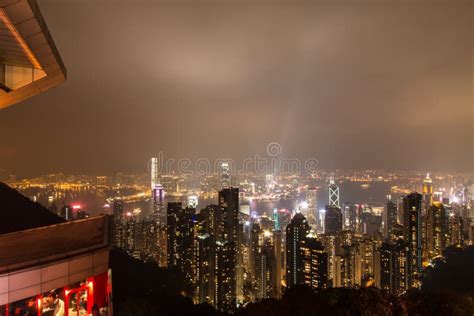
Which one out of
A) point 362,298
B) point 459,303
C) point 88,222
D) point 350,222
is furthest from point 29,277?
point 350,222

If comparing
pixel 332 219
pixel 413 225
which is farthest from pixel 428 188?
pixel 413 225

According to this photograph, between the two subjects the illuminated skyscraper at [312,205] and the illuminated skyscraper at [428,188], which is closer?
the illuminated skyscraper at [428,188]

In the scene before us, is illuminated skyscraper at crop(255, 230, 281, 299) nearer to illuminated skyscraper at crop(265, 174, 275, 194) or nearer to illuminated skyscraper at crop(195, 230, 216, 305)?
illuminated skyscraper at crop(195, 230, 216, 305)

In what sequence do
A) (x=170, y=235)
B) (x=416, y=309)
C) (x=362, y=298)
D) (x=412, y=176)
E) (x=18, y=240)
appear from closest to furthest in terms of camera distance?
(x=18, y=240), (x=362, y=298), (x=416, y=309), (x=170, y=235), (x=412, y=176)

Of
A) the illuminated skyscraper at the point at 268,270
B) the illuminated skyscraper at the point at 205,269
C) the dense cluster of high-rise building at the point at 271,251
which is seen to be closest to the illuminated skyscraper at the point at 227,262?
the dense cluster of high-rise building at the point at 271,251

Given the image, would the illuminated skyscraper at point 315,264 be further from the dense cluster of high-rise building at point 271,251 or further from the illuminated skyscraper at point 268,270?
the illuminated skyscraper at point 268,270

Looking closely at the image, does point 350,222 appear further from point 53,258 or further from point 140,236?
point 53,258
